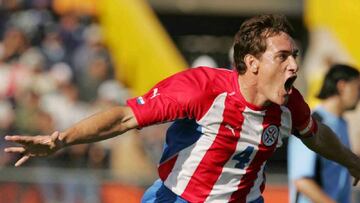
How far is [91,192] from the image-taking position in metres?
10.9

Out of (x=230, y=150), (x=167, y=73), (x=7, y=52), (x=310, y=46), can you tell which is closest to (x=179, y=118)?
(x=230, y=150)

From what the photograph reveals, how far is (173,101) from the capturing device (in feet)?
18.5

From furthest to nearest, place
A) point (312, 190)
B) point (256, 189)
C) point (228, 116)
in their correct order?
point (312, 190), point (256, 189), point (228, 116)

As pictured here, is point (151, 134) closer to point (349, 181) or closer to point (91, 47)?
point (91, 47)

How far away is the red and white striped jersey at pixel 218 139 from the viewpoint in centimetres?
580

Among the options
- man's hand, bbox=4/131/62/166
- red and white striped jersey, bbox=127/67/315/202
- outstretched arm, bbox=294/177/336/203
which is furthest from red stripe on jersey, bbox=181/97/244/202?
outstretched arm, bbox=294/177/336/203

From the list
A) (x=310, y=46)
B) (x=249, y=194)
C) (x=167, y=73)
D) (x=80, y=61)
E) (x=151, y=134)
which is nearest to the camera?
(x=249, y=194)

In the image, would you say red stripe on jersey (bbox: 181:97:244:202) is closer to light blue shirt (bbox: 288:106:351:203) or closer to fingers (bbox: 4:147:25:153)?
fingers (bbox: 4:147:25:153)

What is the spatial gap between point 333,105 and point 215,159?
7.08 ft

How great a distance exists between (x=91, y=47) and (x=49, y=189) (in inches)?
166

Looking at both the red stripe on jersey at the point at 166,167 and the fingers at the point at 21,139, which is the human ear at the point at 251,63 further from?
the fingers at the point at 21,139

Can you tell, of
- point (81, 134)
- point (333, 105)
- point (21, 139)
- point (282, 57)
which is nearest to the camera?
point (21, 139)

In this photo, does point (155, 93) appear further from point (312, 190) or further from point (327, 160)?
point (327, 160)

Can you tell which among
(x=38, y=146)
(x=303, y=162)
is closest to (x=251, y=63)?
(x=38, y=146)
